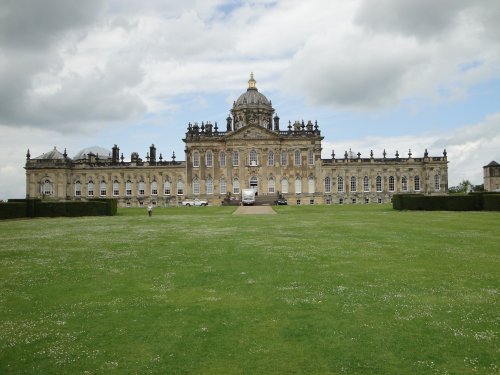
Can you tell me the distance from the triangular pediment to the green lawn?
59219 millimetres

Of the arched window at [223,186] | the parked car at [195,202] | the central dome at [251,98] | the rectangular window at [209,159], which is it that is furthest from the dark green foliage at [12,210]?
the central dome at [251,98]

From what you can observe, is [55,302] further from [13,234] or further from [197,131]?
[197,131]

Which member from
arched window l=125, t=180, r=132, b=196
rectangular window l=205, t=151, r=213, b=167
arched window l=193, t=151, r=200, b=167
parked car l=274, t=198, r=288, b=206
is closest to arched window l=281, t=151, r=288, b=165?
parked car l=274, t=198, r=288, b=206

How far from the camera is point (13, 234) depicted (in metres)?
25.0

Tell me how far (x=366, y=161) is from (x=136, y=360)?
257ft

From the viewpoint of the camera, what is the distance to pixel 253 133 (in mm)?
76750

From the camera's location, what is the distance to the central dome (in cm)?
8319

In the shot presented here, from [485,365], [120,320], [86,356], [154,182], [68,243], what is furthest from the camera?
[154,182]

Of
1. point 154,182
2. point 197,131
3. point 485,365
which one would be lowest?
point 485,365

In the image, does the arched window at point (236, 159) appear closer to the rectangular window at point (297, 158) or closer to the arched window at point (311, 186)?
the rectangular window at point (297, 158)

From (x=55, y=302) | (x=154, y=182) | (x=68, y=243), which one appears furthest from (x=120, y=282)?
(x=154, y=182)

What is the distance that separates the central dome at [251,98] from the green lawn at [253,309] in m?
66.9

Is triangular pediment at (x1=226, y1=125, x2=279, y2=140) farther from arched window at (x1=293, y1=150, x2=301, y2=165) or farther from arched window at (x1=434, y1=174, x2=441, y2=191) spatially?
arched window at (x1=434, y1=174, x2=441, y2=191)

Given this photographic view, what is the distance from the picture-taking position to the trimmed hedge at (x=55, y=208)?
131 feet
